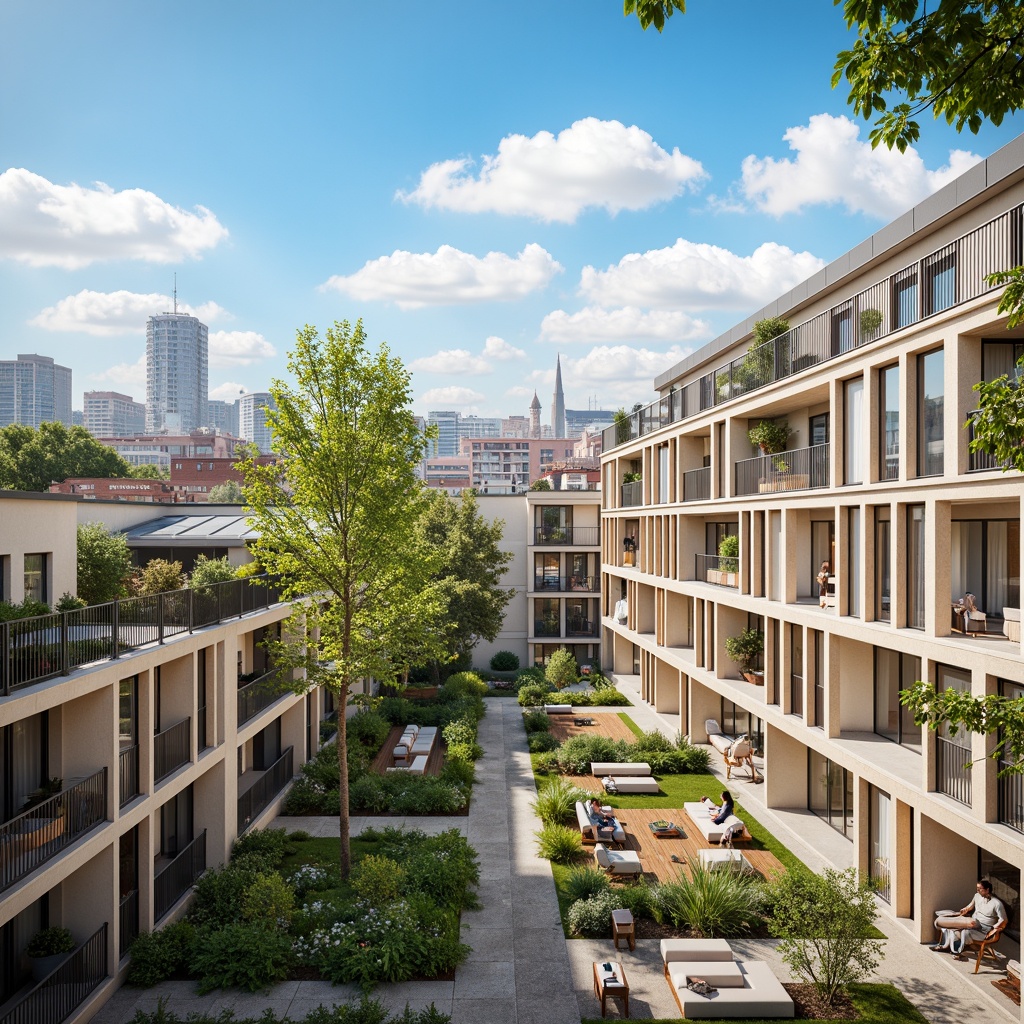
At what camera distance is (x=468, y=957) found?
13711mm

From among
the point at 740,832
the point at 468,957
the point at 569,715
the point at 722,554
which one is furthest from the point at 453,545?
the point at 468,957

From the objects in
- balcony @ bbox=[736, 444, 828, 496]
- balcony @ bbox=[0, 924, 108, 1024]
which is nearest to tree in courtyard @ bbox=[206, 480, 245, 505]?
balcony @ bbox=[736, 444, 828, 496]

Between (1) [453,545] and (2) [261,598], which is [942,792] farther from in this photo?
(1) [453,545]

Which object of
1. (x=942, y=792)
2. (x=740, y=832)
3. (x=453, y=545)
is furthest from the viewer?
(x=453, y=545)

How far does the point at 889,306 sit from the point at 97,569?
18.4 meters

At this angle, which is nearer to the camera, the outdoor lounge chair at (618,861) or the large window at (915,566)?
the large window at (915,566)

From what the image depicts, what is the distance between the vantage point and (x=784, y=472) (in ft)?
68.8

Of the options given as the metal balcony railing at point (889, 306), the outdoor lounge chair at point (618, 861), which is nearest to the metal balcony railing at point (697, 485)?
the metal balcony railing at point (889, 306)

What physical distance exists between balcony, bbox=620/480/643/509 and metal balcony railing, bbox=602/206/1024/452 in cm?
969

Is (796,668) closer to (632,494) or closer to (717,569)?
(717,569)

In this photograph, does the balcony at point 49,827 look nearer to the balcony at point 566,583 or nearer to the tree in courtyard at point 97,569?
the tree in courtyard at point 97,569

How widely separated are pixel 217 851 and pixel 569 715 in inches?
703

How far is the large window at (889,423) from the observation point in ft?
49.7

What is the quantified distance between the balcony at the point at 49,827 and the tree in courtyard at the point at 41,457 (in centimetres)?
5510
